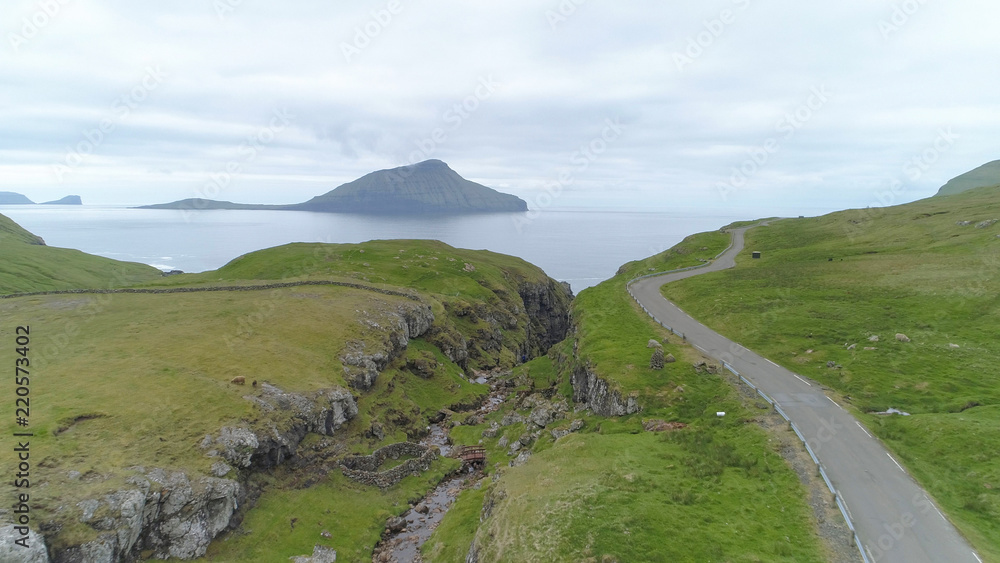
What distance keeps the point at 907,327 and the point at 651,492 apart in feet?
135

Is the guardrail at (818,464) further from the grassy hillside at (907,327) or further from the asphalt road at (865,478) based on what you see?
the grassy hillside at (907,327)

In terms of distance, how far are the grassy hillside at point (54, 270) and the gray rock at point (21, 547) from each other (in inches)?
4854

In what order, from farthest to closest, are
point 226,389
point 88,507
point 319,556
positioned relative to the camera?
point 226,389
point 319,556
point 88,507

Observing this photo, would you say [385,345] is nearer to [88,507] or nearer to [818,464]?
[88,507]

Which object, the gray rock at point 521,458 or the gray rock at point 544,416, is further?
the gray rock at point 544,416

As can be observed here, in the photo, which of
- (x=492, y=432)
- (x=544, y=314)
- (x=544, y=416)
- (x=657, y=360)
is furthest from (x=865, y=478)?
(x=544, y=314)

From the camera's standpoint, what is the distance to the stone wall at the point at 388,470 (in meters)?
47.3

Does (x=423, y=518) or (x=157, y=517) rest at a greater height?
(x=157, y=517)

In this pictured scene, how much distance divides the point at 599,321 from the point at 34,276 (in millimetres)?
166631

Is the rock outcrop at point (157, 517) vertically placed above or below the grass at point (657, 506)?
below

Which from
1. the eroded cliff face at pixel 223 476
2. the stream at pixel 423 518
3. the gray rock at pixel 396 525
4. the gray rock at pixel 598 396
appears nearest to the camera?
the eroded cliff face at pixel 223 476

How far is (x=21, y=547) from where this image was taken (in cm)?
2486

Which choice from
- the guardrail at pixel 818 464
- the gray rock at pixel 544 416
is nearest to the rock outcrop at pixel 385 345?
the gray rock at pixel 544 416

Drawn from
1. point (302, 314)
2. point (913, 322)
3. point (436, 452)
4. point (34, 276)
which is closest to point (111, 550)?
point (436, 452)
